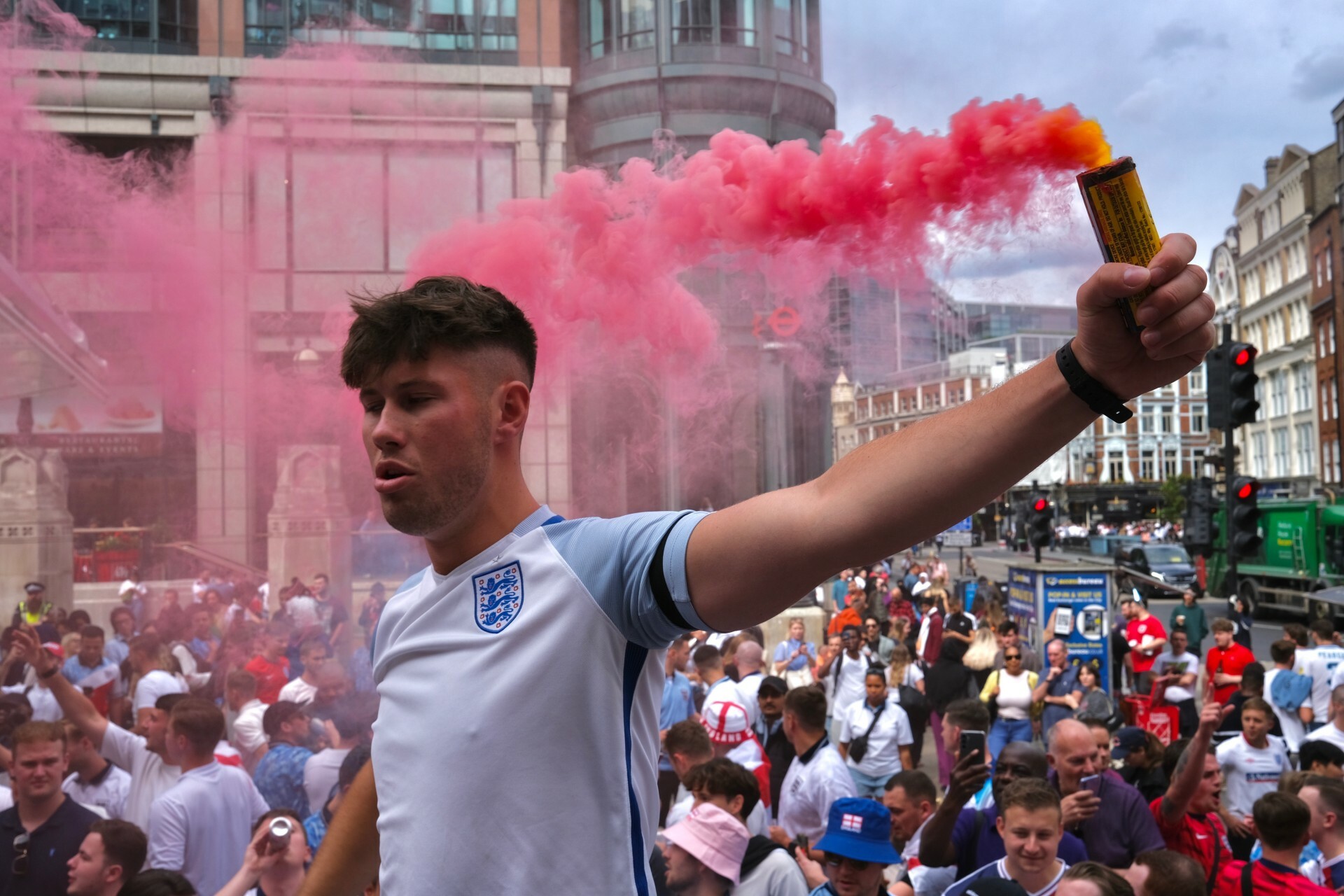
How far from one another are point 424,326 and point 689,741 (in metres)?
4.58

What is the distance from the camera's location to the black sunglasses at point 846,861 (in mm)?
4055

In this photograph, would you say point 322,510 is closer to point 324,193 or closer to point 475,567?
point 324,193

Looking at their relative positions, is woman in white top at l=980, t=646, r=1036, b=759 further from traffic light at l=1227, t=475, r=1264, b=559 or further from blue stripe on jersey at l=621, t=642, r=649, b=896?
blue stripe on jersey at l=621, t=642, r=649, b=896

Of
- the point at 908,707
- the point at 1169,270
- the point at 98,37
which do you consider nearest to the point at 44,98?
the point at 98,37

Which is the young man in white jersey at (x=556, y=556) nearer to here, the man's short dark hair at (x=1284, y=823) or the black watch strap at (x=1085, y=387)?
the black watch strap at (x=1085, y=387)

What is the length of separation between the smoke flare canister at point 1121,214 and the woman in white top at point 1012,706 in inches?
335

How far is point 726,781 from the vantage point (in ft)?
15.2

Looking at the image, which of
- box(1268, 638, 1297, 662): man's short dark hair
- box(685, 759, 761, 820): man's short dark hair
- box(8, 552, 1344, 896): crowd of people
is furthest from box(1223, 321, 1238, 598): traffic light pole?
box(685, 759, 761, 820): man's short dark hair

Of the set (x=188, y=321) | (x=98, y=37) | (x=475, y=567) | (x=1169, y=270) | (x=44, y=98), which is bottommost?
(x=475, y=567)

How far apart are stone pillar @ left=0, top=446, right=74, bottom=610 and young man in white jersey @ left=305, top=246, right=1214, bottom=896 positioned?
16.0 metres

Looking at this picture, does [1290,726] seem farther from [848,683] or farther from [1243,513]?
[1243,513]

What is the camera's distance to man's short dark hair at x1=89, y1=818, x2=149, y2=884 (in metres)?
4.10

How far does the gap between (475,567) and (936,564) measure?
824 inches

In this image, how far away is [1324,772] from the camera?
6180 mm
